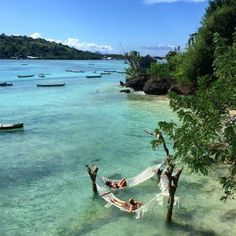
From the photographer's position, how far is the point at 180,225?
16.9m

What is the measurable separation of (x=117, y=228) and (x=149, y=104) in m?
33.5

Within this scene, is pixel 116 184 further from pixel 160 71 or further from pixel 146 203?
pixel 160 71

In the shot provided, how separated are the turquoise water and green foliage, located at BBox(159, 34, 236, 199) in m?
6.16

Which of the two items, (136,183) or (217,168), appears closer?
(136,183)

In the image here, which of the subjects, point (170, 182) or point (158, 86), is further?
point (158, 86)

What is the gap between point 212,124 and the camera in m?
11.0

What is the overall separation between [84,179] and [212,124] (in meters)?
12.9

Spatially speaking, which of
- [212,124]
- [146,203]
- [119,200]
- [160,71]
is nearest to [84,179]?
[119,200]

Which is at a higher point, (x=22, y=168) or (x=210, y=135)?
(x=210, y=135)

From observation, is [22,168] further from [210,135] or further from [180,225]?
[210,135]

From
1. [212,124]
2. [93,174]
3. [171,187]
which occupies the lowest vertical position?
[93,174]

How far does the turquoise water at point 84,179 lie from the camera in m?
17.1

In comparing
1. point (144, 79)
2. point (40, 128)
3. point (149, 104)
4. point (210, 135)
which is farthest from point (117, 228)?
point (144, 79)

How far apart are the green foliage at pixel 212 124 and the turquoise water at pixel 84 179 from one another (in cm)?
616
